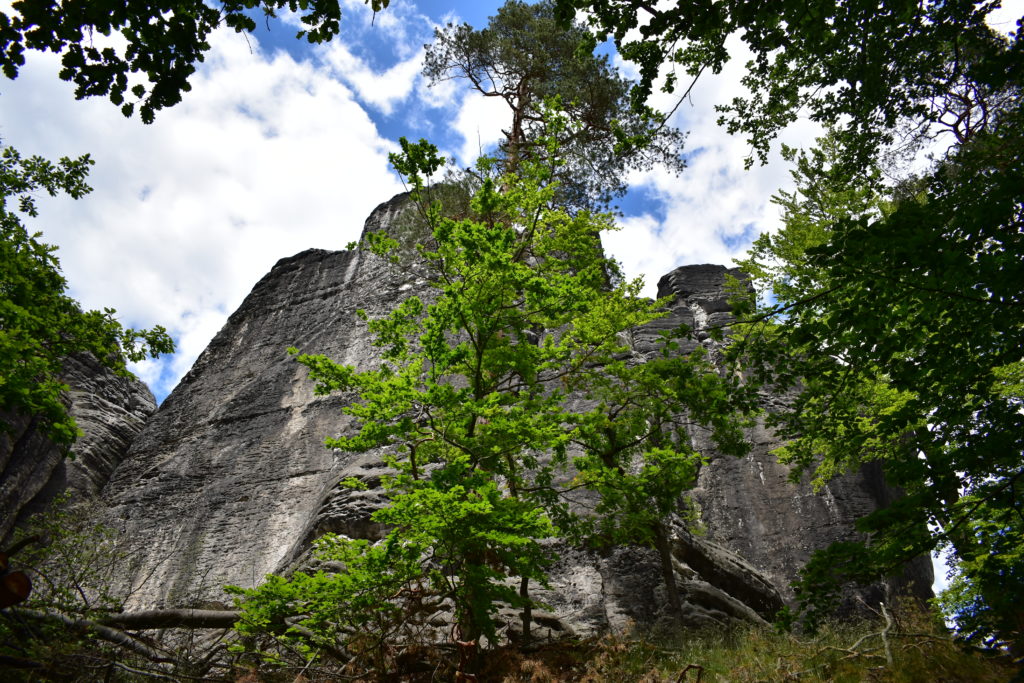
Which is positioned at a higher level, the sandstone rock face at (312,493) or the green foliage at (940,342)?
the sandstone rock face at (312,493)

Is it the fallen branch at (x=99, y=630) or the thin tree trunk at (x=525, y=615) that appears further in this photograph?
the thin tree trunk at (x=525, y=615)

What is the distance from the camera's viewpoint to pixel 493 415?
844 cm

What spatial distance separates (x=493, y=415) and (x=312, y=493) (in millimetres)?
10603

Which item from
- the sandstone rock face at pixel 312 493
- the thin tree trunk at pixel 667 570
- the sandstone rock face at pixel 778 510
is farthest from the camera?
the sandstone rock face at pixel 778 510

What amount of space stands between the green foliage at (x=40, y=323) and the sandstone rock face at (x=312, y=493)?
15.5 ft

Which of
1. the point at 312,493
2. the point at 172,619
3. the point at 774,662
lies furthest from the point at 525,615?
the point at 312,493

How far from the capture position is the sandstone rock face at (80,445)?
17.6 metres

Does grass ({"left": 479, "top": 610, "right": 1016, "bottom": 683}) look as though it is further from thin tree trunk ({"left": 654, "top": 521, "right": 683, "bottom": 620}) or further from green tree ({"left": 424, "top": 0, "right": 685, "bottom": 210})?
green tree ({"left": 424, "top": 0, "right": 685, "bottom": 210})

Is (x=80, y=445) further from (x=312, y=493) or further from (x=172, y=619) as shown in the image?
(x=172, y=619)

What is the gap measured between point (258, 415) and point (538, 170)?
1417 cm

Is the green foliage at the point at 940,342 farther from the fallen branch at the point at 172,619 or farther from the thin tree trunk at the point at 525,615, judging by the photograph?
the fallen branch at the point at 172,619

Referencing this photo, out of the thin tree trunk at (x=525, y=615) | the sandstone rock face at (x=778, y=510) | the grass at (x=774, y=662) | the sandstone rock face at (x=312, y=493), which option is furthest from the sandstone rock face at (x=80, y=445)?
the sandstone rock face at (x=778, y=510)

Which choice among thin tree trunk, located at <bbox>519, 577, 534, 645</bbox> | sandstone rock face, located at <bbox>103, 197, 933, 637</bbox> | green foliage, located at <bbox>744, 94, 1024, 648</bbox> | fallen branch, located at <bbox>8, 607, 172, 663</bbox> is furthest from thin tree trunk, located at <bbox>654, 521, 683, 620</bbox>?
fallen branch, located at <bbox>8, 607, 172, 663</bbox>

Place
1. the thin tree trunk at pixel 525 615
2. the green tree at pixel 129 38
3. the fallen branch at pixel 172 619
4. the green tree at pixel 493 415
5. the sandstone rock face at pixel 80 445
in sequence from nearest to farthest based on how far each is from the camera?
the green tree at pixel 129 38
the green tree at pixel 493 415
the fallen branch at pixel 172 619
the thin tree trunk at pixel 525 615
the sandstone rock face at pixel 80 445
